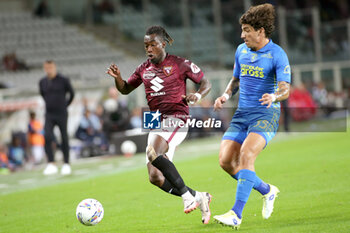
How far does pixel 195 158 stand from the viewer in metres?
17.6

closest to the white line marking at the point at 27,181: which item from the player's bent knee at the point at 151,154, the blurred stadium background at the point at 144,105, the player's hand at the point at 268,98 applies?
the blurred stadium background at the point at 144,105

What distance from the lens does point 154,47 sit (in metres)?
8.10

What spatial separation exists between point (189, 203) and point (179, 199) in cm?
261

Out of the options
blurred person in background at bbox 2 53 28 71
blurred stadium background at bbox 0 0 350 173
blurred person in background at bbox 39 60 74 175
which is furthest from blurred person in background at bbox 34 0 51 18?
blurred person in background at bbox 39 60 74 175

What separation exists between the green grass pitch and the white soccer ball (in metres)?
2.25

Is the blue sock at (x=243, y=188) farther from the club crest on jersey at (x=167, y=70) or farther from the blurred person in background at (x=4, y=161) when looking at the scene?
the blurred person in background at (x=4, y=161)

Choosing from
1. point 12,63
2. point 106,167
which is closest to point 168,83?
point 106,167

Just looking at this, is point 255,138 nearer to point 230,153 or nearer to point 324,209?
point 230,153

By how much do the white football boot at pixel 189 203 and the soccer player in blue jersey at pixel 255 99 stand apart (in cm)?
56

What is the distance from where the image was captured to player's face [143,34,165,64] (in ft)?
26.5

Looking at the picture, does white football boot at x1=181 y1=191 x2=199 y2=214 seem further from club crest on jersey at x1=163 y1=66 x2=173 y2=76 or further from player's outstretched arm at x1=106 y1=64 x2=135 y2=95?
player's outstretched arm at x1=106 y1=64 x2=135 y2=95

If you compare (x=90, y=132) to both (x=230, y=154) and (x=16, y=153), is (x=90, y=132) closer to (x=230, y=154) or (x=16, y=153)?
(x=16, y=153)

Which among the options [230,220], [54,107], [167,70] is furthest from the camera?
[54,107]

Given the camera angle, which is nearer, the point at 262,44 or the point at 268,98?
the point at 268,98
